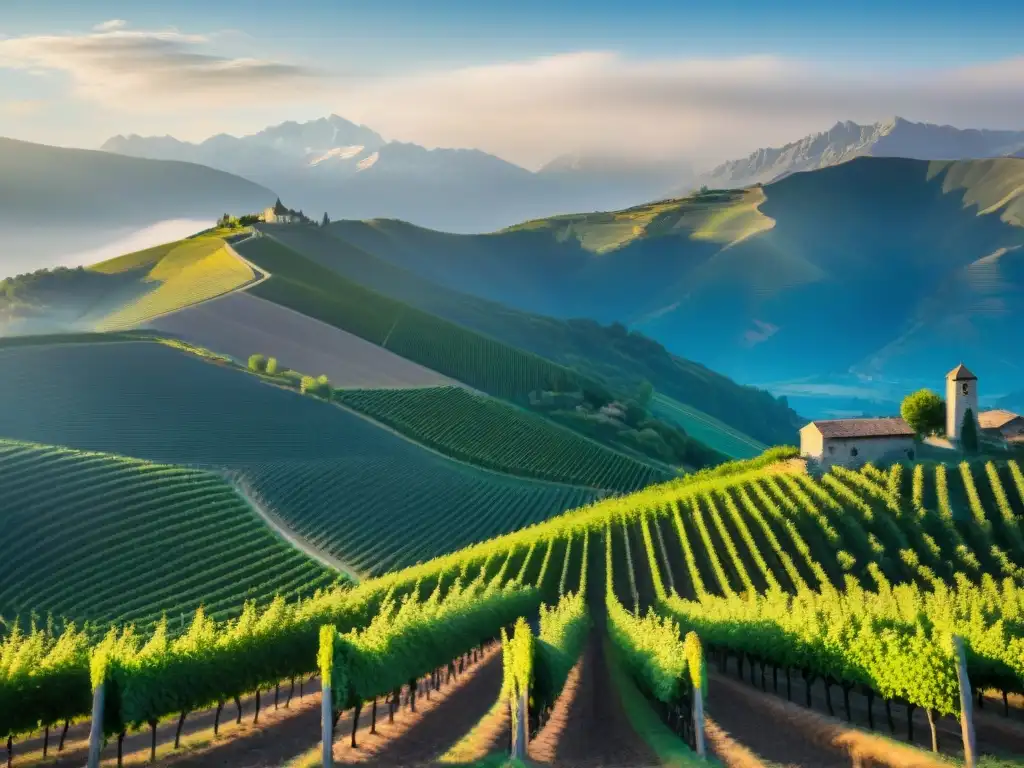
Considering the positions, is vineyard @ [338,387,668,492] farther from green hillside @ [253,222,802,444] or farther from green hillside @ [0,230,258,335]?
green hillside @ [253,222,802,444]

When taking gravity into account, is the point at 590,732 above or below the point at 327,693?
below

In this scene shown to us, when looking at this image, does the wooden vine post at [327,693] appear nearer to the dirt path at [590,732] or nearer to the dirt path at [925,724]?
the dirt path at [590,732]

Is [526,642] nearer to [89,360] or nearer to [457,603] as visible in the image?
[457,603]

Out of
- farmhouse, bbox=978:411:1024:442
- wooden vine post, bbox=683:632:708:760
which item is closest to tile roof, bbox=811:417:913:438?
farmhouse, bbox=978:411:1024:442

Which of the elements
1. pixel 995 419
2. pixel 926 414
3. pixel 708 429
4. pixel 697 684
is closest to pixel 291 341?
pixel 708 429

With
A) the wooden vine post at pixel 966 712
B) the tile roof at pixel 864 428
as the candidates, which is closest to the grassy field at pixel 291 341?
the tile roof at pixel 864 428

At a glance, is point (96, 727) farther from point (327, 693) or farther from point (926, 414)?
point (926, 414)
